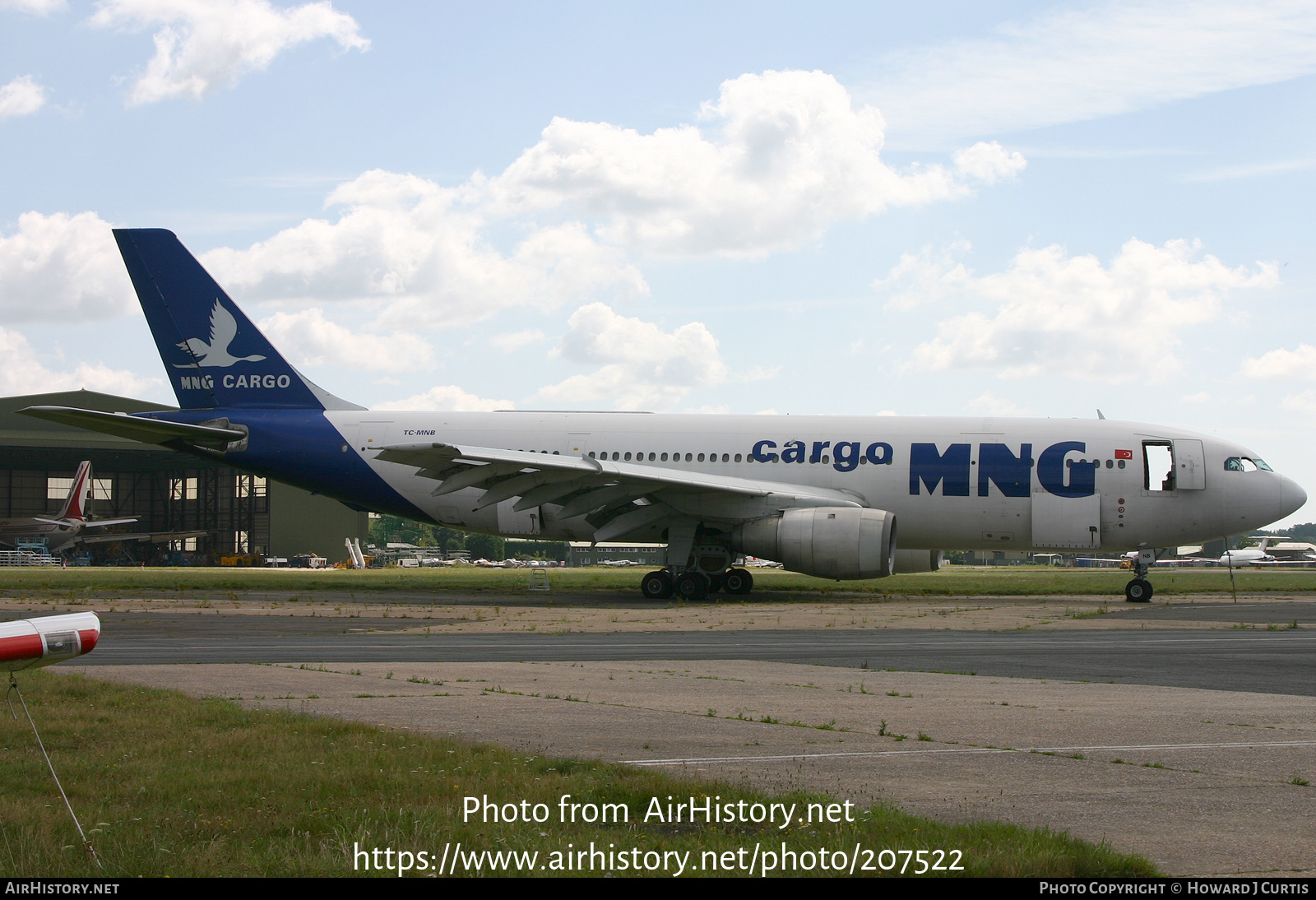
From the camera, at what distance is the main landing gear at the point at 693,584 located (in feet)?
79.4

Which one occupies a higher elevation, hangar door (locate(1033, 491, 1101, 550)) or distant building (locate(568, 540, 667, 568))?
hangar door (locate(1033, 491, 1101, 550))

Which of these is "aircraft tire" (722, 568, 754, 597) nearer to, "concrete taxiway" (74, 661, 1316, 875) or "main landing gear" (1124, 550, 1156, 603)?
"main landing gear" (1124, 550, 1156, 603)

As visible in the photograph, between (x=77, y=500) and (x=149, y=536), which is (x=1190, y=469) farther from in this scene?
(x=149, y=536)

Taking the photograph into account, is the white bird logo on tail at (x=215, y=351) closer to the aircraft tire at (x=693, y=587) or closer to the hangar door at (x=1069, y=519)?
the aircraft tire at (x=693, y=587)

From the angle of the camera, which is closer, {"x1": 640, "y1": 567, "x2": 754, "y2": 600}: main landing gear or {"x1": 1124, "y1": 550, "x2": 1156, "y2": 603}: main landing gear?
{"x1": 1124, "y1": 550, "x2": 1156, "y2": 603}: main landing gear

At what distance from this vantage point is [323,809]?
5137mm

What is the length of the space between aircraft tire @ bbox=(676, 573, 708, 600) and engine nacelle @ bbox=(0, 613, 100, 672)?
783 inches

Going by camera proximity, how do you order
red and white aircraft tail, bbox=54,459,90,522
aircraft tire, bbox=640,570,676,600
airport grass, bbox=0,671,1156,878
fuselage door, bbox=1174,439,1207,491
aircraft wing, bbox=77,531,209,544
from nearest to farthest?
1. airport grass, bbox=0,671,1156,878
2. fuselage door, bbox=1174,439,1207,491
3. aircraft tire, bbox=640,570,676,600
4. red and white aircraft tail, bbox=54,459,90,522
5. aircraft wing, bbox=77,531,209,544

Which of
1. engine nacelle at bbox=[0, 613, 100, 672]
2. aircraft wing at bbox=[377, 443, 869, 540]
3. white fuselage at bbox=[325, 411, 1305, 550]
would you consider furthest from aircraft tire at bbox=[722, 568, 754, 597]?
engine nacelle at bbox=[0, 613, 100, 672]

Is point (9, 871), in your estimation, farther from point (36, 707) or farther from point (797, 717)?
point (797, 717)

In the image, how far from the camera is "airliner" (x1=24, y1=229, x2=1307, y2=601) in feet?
76.5

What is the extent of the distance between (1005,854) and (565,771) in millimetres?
2490

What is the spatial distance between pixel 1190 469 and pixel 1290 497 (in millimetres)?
2289
